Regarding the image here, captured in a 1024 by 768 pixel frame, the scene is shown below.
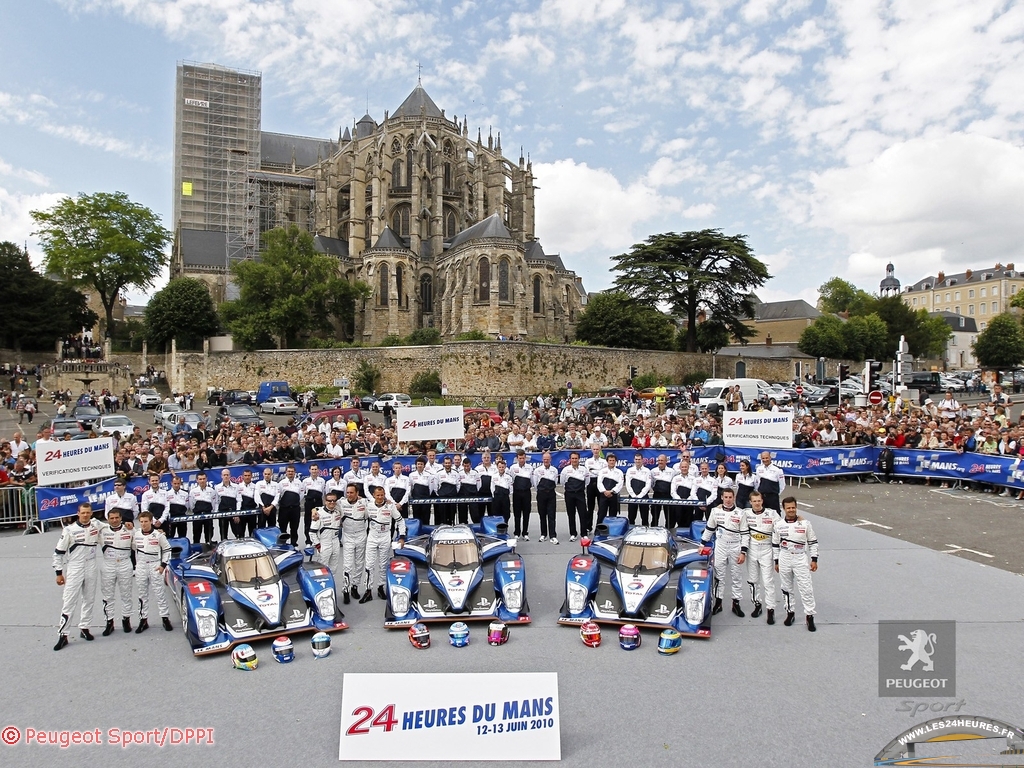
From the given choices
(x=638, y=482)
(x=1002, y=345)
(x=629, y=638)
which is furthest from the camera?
(x=1002, y=345)

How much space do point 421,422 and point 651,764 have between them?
41.4 feet

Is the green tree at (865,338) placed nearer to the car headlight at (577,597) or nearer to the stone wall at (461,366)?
the stone wall at (461,366)

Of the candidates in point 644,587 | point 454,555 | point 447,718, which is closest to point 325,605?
point 454,555

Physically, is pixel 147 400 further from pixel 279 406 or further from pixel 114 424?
pixel 114 424

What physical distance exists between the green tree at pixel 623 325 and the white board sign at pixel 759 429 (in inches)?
1571

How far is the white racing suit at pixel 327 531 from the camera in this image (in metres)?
11.0

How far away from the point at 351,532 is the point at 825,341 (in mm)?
63015

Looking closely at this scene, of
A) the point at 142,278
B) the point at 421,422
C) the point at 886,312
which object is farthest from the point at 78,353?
the point at 886,312

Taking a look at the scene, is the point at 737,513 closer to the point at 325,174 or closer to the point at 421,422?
the point at 421,422

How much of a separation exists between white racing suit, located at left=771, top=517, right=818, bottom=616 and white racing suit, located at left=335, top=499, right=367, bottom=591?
19.9 ft

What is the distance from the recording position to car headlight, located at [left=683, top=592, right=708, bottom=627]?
29.8 feet

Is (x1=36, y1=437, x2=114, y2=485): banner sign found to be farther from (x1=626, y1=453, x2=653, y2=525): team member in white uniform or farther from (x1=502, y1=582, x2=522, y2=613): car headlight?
(x1=626, y1=453, x2=653, y2=525): team member in white uniform

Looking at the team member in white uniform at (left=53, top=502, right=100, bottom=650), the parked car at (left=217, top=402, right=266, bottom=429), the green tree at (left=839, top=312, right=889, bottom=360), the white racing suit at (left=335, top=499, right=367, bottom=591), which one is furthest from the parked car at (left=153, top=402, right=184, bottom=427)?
the green tree at (left=839, top=312, right=889, bottom=360)

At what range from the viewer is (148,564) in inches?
384
